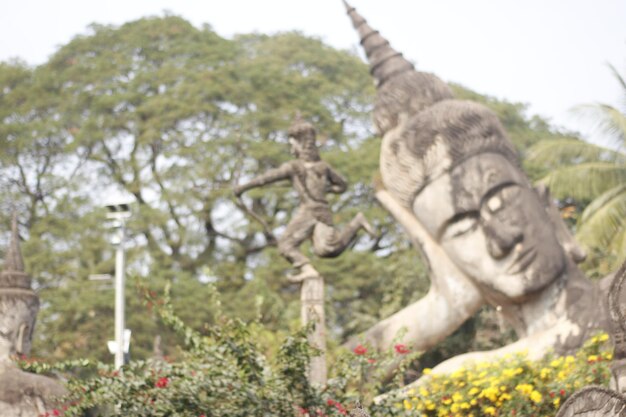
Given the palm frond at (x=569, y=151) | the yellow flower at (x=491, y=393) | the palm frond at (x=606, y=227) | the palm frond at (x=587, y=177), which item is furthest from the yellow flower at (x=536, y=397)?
the palm frond at (x=569, y=151)

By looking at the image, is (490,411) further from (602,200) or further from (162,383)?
(602,200)

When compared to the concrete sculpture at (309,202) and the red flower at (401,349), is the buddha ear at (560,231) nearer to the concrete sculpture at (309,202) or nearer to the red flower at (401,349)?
the concrete sculpture at (309,202)

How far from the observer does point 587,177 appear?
63.3ft

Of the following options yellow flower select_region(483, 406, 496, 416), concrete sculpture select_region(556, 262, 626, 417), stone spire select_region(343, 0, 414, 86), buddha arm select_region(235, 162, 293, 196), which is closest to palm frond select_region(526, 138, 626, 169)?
stone spire select_region(343, 0, 414, 86)

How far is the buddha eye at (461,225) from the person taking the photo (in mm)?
12484

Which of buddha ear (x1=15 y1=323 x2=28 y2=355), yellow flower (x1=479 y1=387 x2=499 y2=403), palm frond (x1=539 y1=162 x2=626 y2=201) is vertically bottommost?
yellow flower (x1=479 y1=387 x2=499 y2=403)

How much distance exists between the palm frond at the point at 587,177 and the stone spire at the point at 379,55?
20.5 feet

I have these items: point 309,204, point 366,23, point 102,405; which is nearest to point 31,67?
point 366,23

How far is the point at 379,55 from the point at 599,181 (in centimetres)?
722

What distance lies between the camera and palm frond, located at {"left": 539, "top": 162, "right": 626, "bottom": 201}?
19.1m

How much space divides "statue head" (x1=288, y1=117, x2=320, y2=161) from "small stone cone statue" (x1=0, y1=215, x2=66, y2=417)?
119 inches

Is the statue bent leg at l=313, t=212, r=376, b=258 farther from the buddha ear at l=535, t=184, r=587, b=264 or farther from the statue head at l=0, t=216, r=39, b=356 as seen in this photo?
the buddha ear at l=535, t=184, r=587, b=264

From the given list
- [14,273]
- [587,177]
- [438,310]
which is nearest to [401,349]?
[14,273]

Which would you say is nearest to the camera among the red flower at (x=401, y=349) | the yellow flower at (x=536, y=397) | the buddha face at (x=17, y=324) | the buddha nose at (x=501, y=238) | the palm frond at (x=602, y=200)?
the red flower at (x=401, y=349)
